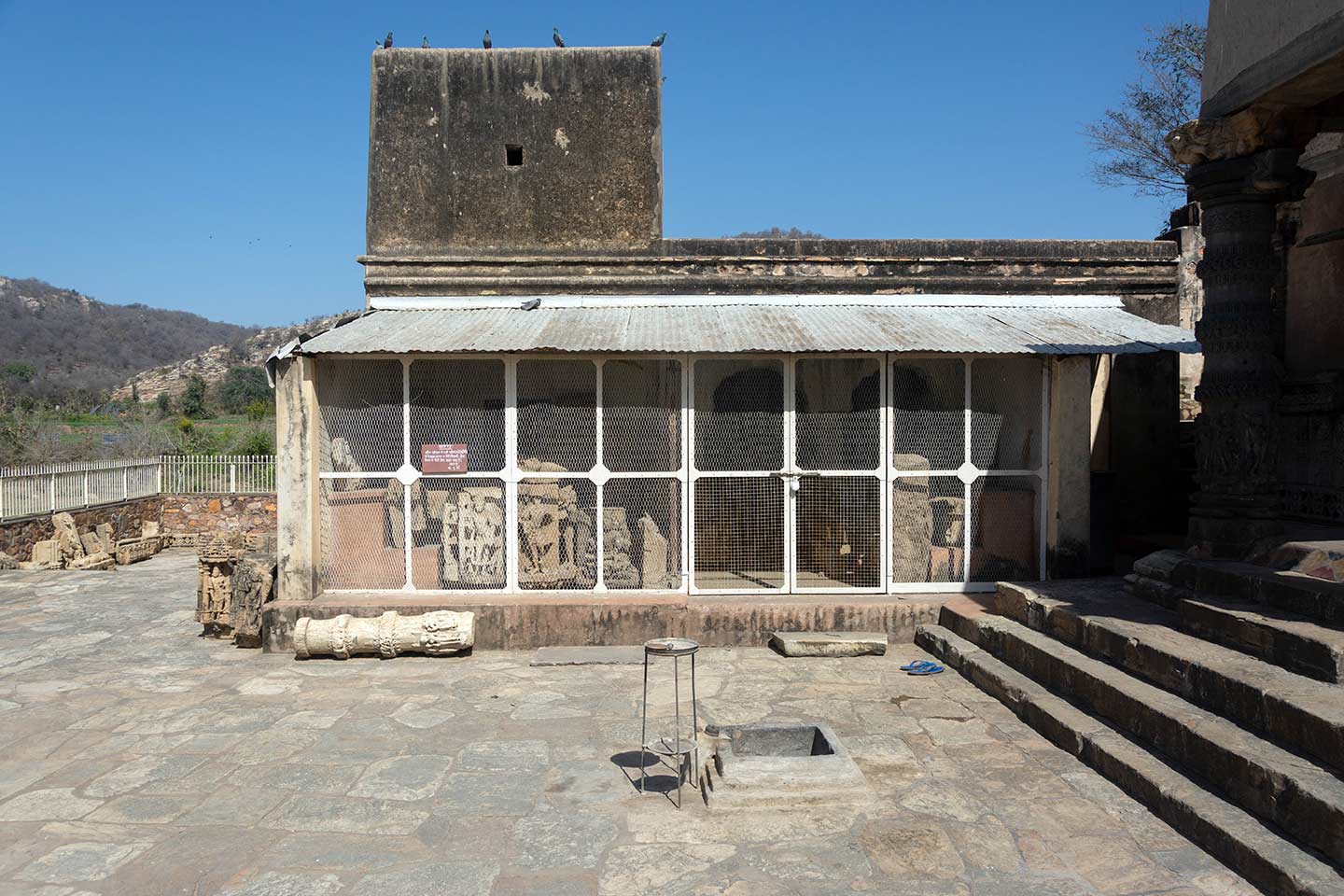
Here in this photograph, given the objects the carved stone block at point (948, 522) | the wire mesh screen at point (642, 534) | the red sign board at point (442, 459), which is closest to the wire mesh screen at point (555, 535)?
the wire mesh screen at point (642, 534)

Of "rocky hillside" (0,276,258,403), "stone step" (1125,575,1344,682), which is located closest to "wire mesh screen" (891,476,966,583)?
"stone step" (1125,575,1344,682)

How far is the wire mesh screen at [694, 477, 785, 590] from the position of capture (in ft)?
27.2

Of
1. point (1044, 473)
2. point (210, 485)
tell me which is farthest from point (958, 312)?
point (210, 485)

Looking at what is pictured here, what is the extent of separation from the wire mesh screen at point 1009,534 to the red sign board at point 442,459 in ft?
15.4

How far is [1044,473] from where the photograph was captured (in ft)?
27.5

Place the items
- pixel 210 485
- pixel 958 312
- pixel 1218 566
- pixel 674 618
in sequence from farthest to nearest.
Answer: pixel 210 485 → pixel 958 312 → pixel 674 618 → pixel 1218 566

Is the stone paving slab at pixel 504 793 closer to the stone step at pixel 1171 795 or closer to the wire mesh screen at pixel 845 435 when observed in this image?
the stone step at pixel 1171 795

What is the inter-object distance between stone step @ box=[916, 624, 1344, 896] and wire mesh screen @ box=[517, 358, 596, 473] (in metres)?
3.74

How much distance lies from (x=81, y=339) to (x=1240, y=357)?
81648mm

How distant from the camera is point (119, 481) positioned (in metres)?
17.6

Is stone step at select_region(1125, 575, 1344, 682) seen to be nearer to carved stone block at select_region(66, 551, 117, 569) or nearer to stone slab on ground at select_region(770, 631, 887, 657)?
stone slab on ground at select_region(770, 631, 887, 657)

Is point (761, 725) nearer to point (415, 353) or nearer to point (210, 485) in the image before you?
point (415, 353)

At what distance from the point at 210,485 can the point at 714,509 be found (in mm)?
14556

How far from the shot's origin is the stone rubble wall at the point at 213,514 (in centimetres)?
1873
